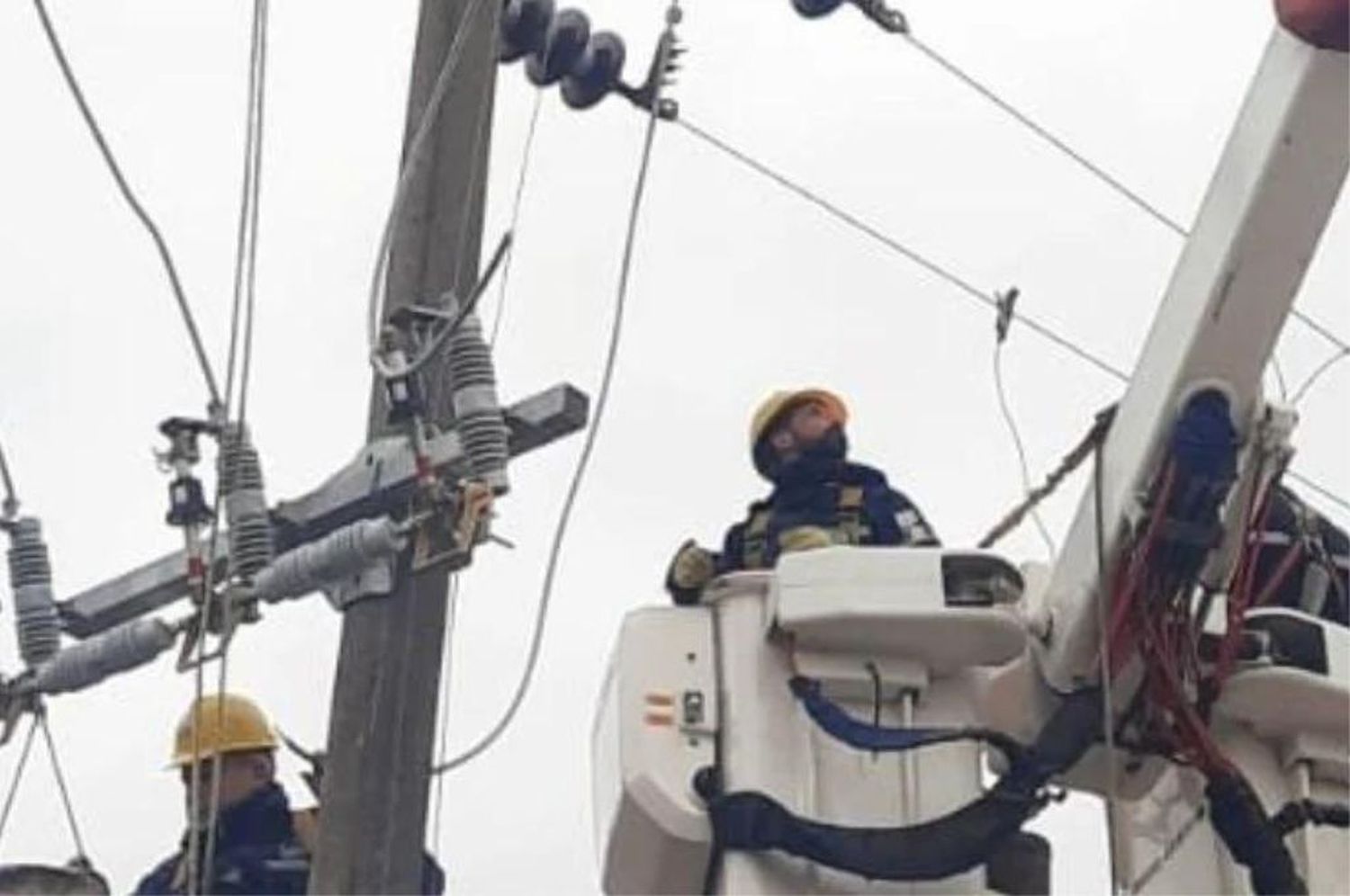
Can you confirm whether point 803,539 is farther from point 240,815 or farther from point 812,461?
point 240,815

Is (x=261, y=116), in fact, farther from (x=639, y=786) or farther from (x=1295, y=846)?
(x=1295, y=846)

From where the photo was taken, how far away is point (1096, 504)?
4.79 meters

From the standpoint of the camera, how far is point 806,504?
5191 mm

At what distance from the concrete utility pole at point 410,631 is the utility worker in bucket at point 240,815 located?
0.15m

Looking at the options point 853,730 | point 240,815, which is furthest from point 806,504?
point 240,815

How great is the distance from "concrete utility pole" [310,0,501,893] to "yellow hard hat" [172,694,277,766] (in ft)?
0.77

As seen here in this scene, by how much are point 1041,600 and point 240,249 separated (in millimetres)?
1861

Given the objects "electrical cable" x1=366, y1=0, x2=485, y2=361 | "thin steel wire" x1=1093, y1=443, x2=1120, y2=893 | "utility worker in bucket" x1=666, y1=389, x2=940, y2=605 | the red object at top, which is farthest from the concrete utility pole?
the red object at top

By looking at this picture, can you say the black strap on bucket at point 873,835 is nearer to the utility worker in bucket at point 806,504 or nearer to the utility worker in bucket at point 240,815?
the utility worker in bucket at point 806,504

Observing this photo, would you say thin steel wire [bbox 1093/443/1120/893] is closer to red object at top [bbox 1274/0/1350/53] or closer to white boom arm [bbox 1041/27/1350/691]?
white boom arm [bbox 1041/27/1350/691]

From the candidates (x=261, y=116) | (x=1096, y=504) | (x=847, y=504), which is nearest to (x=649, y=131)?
→ (x=261, y=116)

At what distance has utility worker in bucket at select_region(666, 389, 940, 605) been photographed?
198 inches

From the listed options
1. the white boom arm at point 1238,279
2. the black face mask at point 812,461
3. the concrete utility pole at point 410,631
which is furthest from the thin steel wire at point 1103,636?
the concrete utility pole at point 410,631

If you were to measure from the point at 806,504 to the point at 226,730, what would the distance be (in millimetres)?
1505
